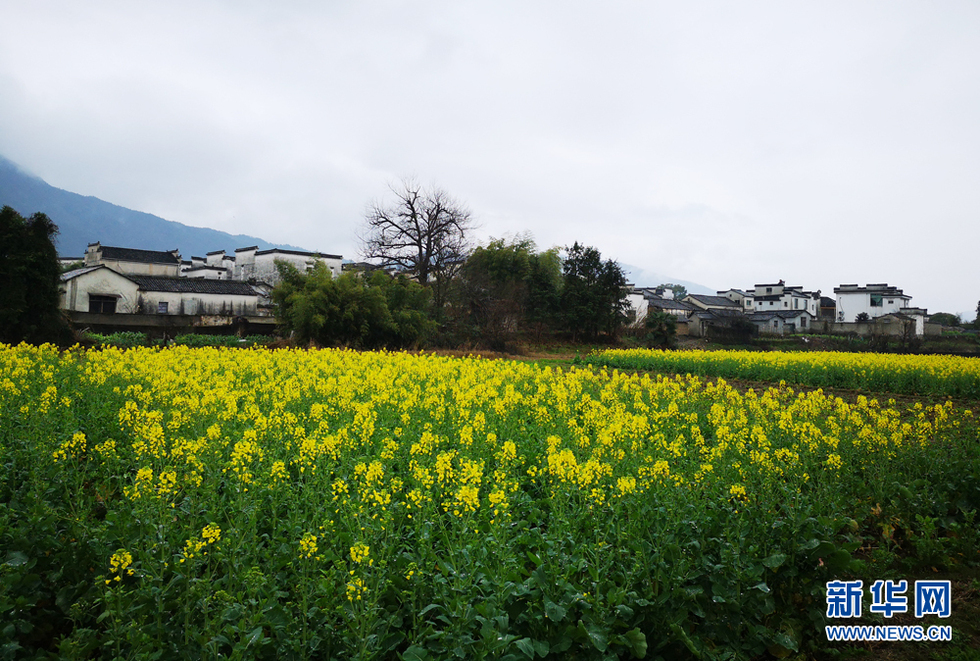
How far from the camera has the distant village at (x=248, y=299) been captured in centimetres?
3297

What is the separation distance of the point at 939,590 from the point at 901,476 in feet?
4.56

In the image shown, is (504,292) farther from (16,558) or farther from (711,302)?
(711,302)

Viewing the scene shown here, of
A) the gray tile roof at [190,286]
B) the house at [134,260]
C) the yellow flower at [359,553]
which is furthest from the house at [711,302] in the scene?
the yellow flower at [359,553]

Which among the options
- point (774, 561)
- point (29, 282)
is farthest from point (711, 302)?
point (774, 561)

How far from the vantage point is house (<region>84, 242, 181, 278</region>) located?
42594 millimetres

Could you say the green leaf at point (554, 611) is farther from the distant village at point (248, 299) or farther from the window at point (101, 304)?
the window at point (101, 304)

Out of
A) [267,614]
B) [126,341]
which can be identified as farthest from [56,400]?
[126,341]

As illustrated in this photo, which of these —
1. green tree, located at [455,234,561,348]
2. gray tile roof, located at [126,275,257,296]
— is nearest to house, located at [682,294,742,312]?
green tree, located at [455,234,561,348]

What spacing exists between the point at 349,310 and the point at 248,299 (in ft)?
68.2

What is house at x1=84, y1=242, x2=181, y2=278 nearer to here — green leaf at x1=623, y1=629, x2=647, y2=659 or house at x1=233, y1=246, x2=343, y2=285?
house at x1=233, y1=246, x2=343, y2=285

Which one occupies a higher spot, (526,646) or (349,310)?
(349,310)

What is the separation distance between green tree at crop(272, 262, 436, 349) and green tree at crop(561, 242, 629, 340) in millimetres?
14730

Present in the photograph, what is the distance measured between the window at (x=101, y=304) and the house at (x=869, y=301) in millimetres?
68135

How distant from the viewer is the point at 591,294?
3806cm
